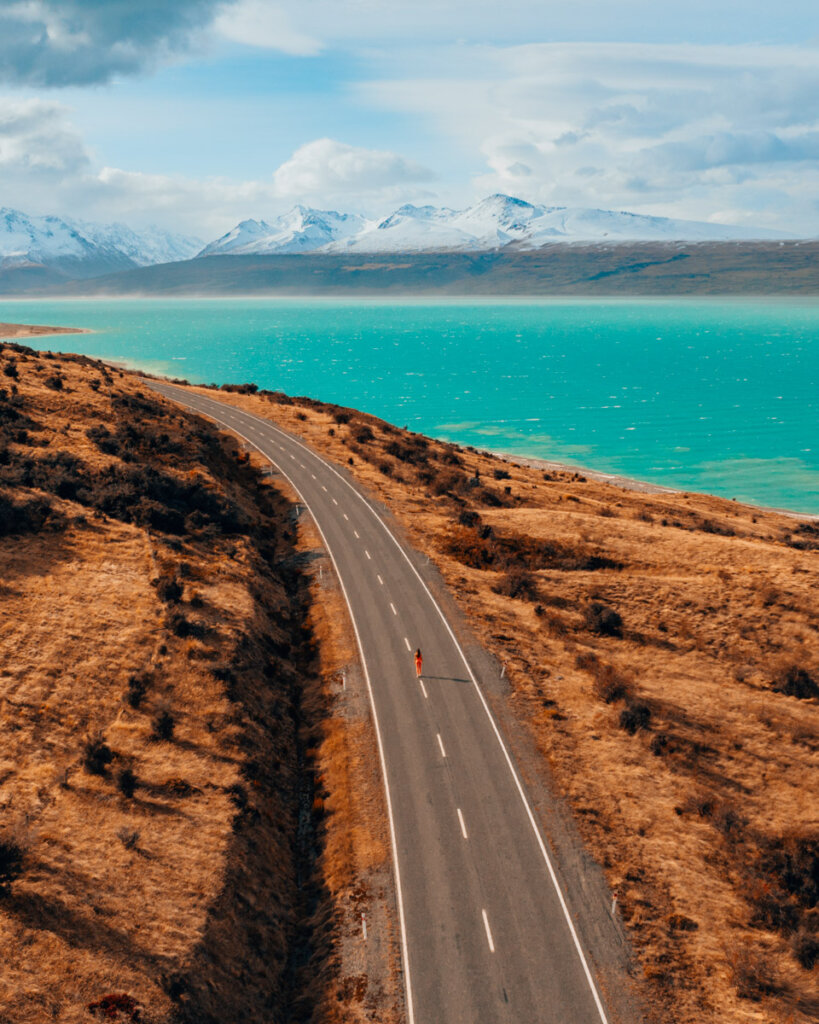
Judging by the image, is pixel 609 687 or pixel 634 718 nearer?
pixel 634 718

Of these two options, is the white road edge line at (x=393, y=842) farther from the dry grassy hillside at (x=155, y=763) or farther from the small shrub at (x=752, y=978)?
the small shrub at (x=752, y=978)

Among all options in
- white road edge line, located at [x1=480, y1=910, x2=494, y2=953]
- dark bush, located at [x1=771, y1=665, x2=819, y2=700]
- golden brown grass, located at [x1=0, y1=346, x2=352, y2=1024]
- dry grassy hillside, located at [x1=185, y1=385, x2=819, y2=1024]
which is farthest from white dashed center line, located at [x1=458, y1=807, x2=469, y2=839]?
dark bush, located at [x1=771, y1=665, x2=819, y2=700]

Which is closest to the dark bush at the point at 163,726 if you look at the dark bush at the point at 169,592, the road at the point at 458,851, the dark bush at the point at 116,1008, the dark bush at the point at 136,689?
the dark bush at the point at 136,689

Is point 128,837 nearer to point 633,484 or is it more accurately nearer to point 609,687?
point 609,687

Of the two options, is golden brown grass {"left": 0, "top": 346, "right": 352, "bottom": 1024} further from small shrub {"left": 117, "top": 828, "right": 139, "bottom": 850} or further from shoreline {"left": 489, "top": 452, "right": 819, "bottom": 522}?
shoreline {"left": 489, "top": 452, "right": 819, "bottom": 522}

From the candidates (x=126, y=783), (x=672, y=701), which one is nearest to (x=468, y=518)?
(x=672, y=701)

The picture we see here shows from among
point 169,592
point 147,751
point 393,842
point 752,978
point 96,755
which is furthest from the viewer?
point 169,592
